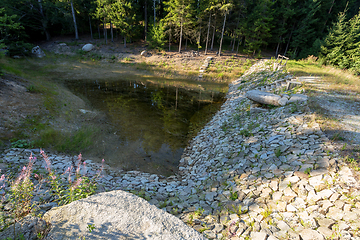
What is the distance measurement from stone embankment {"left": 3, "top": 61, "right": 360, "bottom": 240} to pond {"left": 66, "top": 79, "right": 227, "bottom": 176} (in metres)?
1.21

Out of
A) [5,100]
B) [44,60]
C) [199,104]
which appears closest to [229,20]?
[199,104]

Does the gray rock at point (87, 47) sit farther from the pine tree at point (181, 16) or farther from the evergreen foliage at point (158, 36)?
the pine tree at point (181, 16)

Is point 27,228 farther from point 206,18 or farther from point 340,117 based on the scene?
point 206,18

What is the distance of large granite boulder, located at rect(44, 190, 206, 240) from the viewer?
3099mm

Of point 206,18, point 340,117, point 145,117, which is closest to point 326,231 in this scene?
point 340,117

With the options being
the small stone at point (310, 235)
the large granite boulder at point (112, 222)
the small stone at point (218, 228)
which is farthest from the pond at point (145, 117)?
the small stone at point (310, 235)

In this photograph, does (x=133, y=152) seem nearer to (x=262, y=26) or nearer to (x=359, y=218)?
(x=359, y=218)

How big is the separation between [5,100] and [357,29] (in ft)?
117

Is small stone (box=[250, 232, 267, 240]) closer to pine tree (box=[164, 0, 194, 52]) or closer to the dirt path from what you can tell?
the dirt path

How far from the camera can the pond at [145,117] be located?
9.12 metres

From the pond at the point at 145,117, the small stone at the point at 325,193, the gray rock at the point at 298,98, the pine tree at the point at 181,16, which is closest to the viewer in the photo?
the small stone at the point at 325,193

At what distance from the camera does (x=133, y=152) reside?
31.1ft

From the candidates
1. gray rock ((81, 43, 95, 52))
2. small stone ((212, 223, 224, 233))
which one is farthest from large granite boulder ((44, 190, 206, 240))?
gray rock ((81, 43, 95, 52))

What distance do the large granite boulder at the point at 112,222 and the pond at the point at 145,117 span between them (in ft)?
14.9
